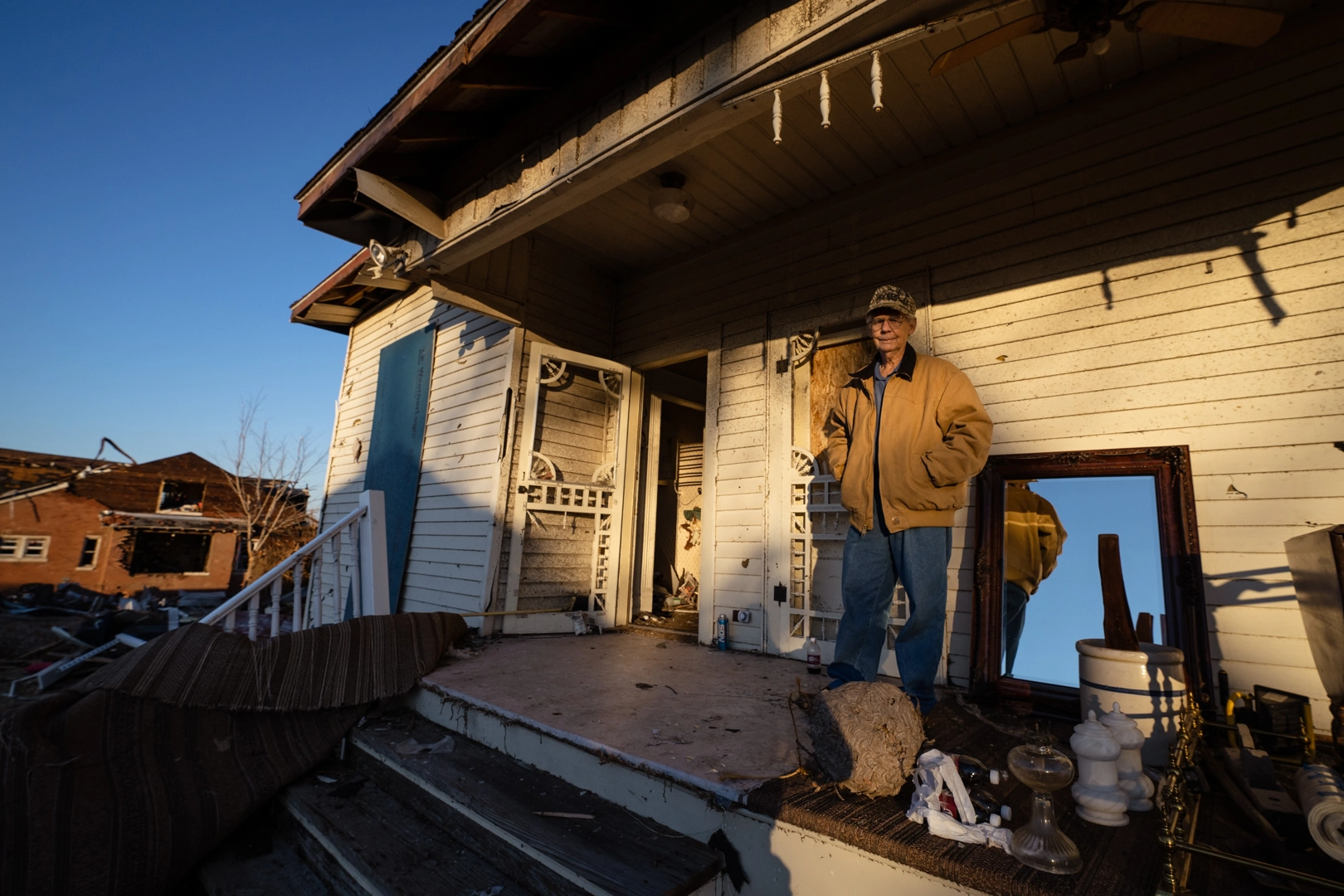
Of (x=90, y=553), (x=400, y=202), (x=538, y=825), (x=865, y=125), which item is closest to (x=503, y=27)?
(x=400, y=202)

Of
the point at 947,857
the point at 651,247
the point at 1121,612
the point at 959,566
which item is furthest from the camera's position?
the point at 651,247

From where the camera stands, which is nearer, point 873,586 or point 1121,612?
point 1121,612

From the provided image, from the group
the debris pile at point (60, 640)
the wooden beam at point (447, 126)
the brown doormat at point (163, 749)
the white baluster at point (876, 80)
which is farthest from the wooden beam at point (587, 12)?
the debris pile at point (60, 640)

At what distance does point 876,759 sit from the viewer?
5.00 ft

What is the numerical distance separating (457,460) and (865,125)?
4.29 meters

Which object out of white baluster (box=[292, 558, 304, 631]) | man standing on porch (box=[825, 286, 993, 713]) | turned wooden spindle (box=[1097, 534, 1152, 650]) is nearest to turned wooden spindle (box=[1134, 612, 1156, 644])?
turned wooden spindle (box=[1097, 534, 1152, 650])

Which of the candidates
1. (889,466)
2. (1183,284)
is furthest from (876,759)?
(1183,284)

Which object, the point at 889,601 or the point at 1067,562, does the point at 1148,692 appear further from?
the point at 1067,562

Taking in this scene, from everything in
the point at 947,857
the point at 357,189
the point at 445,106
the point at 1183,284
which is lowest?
the point at 947,857

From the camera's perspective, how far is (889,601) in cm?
244

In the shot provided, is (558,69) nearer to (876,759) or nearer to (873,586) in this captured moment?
(873,586)

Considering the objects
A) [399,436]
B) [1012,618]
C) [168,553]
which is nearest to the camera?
[1012,618]

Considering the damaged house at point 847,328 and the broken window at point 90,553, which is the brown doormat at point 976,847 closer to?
the damaged house at point 847,328

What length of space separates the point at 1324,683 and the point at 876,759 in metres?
2.01
